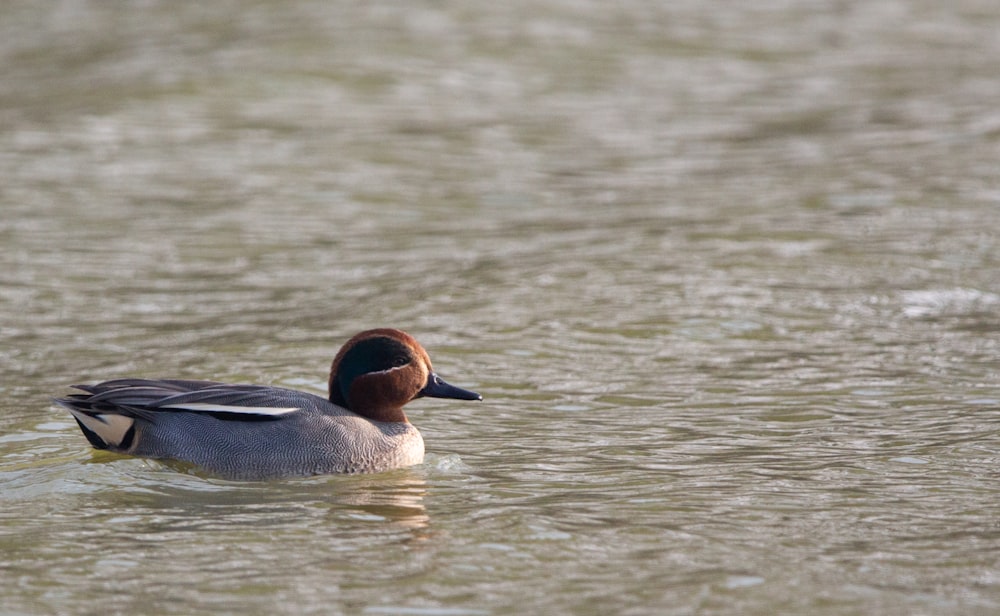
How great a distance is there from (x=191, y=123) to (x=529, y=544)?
16065mm

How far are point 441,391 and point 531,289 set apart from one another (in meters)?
4.96

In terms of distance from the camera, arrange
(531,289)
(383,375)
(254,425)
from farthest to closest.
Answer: (531,289) < (383,375) < (254,425)

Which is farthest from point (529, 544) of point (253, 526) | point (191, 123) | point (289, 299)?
point (191, 123)

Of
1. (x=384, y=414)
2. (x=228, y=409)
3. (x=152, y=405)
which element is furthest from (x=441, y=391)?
(x=152, y=405)

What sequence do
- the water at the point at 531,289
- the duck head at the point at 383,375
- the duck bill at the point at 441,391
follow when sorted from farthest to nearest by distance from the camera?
the duck bill at the point at 441,391
the duck head at the point at 383,375
the water at the point at 531,289

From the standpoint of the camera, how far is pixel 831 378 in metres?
12.1

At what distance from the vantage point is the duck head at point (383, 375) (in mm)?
10117

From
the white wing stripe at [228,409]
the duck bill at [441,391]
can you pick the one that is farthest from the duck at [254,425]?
the duck bill at [441,391]

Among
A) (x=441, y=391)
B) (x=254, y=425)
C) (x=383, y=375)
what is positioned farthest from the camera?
(x=441, y=391)

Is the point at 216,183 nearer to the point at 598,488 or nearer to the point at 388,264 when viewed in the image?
the point at 388,264

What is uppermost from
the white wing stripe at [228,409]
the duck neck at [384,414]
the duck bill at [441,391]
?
the white wing stripe at [228,409]

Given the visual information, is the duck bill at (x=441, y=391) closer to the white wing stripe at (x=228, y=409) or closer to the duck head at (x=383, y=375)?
the duck head at (x=383, y=375)

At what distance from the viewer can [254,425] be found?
9742 mm

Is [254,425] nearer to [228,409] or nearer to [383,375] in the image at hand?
[228,409]
